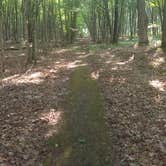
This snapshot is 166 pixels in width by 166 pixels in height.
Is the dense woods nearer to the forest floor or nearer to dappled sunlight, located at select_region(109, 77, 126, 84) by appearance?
dappled sunlight, located at select_region(109, 77, 126, 84)

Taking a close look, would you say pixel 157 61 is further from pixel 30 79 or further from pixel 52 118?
pixel 52 118

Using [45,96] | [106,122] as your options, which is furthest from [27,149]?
[45,96]

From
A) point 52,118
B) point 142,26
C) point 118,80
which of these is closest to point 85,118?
point 52,118

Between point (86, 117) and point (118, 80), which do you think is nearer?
point (86, 117)

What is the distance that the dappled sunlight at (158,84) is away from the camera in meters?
11.9

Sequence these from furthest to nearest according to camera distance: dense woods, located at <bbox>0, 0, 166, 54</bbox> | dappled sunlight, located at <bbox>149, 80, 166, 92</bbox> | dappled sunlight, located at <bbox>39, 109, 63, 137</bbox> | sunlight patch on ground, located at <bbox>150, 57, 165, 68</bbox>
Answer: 1. dense woods, located at <bbox>0, 0, 166, 54</bbox>
2. sunlight patch on ground, located at <bbox>150, 57, 165, 68</bbox>
3. dappled sunlight, located at <bbox>149, 80, 166, 92</bbox>
4. dappled sunlight, located at <bbox>39, 109, 63, 137</bbox>

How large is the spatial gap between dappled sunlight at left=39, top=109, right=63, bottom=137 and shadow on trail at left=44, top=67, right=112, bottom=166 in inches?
6.6

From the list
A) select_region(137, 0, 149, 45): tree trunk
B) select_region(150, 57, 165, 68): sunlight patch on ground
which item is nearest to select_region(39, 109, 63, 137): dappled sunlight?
select_region(150, 57, 165, 68): sunlight patch on ground

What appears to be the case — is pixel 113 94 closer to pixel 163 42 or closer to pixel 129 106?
pixel 129 106

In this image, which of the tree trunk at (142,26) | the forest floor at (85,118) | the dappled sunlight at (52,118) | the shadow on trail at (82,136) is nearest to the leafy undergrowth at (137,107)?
the forest floor at (85,118)

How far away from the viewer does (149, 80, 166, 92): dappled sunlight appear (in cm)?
1185

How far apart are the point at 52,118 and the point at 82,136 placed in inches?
→ 61.9

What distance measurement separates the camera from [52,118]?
343 inches

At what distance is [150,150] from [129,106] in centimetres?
300
